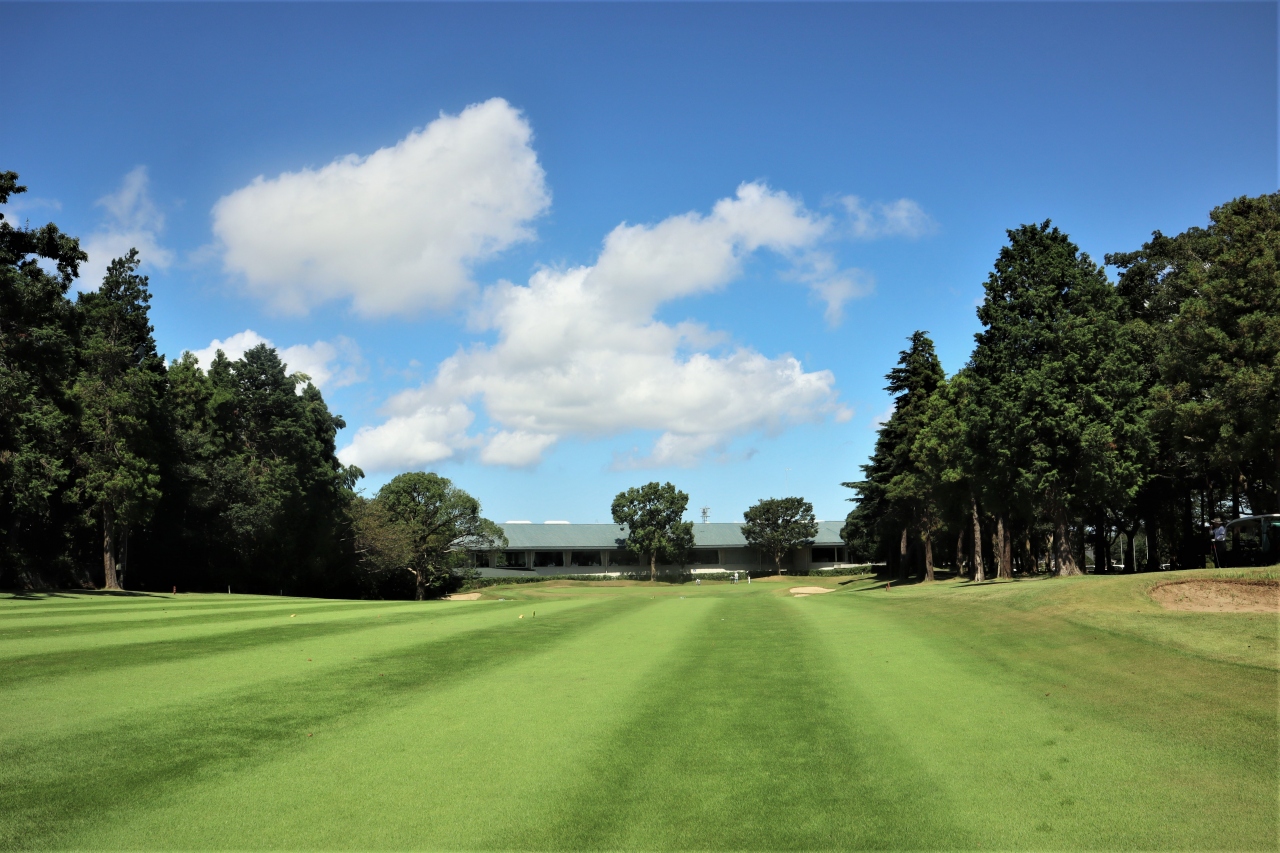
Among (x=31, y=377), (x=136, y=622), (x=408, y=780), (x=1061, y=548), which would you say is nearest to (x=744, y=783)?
(x=408, y=780)

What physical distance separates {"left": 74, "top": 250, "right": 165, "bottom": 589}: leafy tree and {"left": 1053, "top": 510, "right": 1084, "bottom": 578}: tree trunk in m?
44.7

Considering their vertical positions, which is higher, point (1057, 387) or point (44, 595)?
point (1057, 387)

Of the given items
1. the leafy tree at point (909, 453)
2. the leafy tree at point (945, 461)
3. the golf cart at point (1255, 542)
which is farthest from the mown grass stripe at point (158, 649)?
the leafy tree at point (909, 453)

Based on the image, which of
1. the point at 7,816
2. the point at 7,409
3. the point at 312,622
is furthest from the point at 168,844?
the point at 7,409

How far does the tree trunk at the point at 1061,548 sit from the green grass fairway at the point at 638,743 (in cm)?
2246

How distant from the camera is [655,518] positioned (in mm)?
87500

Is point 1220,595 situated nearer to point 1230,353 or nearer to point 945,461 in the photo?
point 1230,353

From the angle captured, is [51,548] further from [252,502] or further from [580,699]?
[580,699]

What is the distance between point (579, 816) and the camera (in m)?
6.45

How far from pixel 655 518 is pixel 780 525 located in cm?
1386

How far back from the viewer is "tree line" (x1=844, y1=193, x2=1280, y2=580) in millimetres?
29391

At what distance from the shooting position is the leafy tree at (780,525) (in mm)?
87750

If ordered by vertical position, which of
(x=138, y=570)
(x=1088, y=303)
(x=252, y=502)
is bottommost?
(x=138, y=570)

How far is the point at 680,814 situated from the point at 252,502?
179 feet
